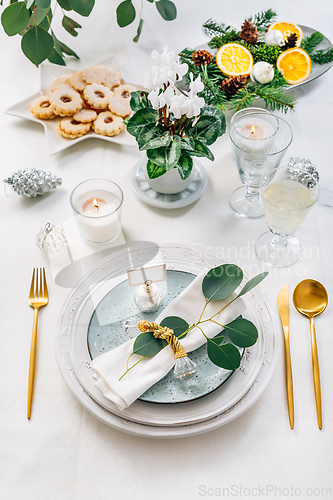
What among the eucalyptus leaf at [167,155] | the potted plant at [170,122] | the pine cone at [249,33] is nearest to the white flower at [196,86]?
the potted plant at [170,122]

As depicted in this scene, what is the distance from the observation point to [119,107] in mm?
1154

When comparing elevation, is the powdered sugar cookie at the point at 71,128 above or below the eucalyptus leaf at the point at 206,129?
below

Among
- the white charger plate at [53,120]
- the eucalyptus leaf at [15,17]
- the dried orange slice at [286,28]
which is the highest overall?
the dried orange slice at [286,28]

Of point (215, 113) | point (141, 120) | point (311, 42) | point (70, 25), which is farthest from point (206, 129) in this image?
Result: point (70, 25)

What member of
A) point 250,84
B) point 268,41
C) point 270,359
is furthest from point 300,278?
point 268,41

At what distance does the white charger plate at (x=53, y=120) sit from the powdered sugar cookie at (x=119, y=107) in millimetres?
50

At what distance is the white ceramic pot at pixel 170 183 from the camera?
3.24 feet

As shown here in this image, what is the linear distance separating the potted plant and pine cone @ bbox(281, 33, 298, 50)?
1.80 ft

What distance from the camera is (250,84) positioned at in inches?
47.1

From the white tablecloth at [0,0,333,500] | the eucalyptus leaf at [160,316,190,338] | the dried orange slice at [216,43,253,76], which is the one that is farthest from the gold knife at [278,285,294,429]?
the dried orange slice at [216,43,253,76]

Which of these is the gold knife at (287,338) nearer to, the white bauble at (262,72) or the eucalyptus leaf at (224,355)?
the eucalyptus leaf at (224,355)

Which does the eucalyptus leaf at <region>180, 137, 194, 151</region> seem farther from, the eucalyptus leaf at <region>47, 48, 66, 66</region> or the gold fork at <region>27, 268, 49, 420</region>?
the eucalyptus leaf at <region>47, 48, 66, 66</region>

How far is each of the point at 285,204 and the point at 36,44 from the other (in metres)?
0.73

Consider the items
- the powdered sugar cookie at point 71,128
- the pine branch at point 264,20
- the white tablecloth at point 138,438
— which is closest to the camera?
the white tablecloth at point 138,438
